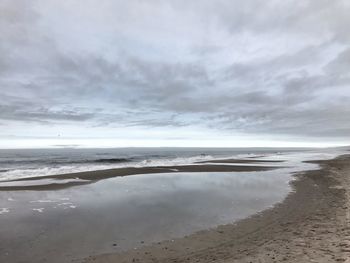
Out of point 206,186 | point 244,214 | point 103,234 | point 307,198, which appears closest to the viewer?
point 103,234

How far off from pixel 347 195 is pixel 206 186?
873 cm

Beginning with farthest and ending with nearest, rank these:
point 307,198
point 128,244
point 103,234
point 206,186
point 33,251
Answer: point 206,186, point 307,198, point 103,234, point 128,244, point 33,251

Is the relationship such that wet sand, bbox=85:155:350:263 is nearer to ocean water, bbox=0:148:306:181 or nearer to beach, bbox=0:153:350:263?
beach, bbox=0:153:350:263

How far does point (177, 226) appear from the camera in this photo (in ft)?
35.9

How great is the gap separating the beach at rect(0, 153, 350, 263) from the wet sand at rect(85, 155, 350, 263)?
0.08ft

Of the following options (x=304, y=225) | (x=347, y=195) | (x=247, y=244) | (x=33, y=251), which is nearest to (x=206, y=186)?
(x=347, y=195)

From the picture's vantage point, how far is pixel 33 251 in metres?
8.49

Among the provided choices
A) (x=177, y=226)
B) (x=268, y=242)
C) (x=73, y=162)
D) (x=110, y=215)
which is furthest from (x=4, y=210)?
(x=73, y=162)

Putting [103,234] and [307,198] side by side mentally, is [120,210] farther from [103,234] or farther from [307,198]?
[307,198]

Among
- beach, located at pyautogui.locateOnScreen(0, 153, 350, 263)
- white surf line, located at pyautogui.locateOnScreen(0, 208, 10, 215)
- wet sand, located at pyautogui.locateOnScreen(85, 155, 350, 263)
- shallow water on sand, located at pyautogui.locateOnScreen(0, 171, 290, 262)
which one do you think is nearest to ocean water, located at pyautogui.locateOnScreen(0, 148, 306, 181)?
shallow water on sand, located at pyautogui.locateOnScreen(0, 171, 290, 262)

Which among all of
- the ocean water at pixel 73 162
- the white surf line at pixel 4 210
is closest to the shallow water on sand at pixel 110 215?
the white surf line at pixel 4 210

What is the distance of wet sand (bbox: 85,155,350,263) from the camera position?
7598mm

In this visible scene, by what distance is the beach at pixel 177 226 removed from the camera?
8.03 m

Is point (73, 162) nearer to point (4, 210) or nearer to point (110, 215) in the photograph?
point (4, 210)
